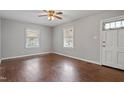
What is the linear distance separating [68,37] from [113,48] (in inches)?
127

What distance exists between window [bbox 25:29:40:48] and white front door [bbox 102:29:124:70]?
15.6ft

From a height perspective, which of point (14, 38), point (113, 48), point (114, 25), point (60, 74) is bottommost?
point (60, 74)

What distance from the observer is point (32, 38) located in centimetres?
686

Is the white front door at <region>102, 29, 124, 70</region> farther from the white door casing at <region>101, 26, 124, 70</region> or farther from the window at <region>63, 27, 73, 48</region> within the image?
the window at <region>63, 27, 73, 48</region>

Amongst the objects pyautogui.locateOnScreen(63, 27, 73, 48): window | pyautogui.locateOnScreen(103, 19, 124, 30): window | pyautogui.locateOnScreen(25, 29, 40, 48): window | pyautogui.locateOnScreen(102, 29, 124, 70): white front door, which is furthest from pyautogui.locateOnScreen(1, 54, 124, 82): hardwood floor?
→ pyautogui.locateOnScreen(25, 29, 40, 48): window

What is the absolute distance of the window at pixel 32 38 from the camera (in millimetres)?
6539

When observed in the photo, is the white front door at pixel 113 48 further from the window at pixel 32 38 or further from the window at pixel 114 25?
the window at pixel 32 38

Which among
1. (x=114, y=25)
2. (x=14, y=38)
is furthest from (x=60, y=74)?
(x=14, y=38)

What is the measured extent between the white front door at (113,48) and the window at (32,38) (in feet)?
15.6

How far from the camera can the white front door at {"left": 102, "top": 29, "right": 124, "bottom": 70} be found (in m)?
3.53

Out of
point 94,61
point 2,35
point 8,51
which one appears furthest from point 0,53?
point 94,61

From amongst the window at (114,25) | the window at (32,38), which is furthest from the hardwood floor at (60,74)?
the window at (32,38)

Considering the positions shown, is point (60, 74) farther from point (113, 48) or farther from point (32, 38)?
point (32, 38)
